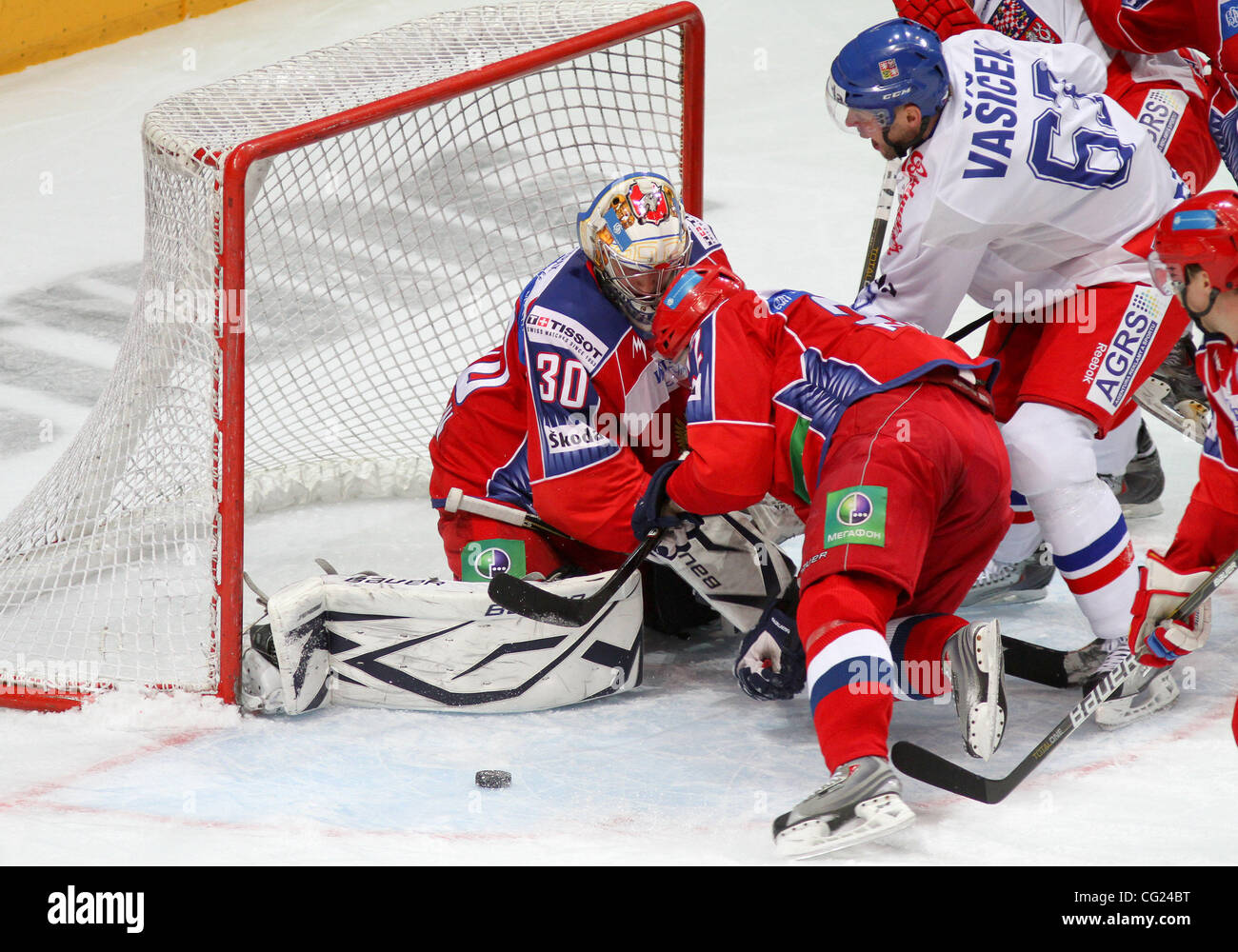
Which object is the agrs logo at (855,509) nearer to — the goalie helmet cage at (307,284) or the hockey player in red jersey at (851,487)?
the hockey player in red jersey at (851,487)

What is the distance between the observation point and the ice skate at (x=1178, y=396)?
3590 mm

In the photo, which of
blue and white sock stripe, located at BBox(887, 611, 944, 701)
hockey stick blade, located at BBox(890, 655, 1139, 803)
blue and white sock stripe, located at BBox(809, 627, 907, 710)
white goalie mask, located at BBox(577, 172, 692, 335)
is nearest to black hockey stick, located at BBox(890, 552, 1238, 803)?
hockey stick blade, located at BBox(890, 655, 1139, 803)

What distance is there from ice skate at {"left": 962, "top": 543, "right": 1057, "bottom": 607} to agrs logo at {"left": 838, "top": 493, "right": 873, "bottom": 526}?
0.98 m

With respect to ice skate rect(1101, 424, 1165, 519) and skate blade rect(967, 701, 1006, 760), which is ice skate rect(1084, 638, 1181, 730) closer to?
skate blade rect(967, 701, 1006, 760)

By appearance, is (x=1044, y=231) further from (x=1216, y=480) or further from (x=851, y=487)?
(x=851, y=487)

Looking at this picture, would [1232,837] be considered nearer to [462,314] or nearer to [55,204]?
[462,314]

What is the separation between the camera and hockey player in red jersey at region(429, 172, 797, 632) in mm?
2752

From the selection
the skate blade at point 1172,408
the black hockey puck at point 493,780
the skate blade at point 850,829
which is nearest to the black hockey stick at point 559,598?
the black hockey puck at point 493,780

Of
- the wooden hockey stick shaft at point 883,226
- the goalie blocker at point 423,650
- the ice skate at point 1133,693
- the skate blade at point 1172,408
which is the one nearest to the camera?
the ice skate at point 1133,693

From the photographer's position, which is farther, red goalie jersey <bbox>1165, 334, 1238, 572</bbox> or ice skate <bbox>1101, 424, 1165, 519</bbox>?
ice skate <bbox>1101, 424, 1165, 519</bbox>

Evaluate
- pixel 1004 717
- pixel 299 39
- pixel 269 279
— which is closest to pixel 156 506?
pixel 269 279

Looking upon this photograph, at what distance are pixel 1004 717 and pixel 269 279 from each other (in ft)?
6.19

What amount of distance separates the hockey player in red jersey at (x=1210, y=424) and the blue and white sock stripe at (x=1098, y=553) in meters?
0.20

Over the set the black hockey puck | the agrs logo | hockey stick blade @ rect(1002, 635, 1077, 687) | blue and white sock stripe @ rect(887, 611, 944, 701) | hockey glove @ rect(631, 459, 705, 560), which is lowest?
the black hockey puck
